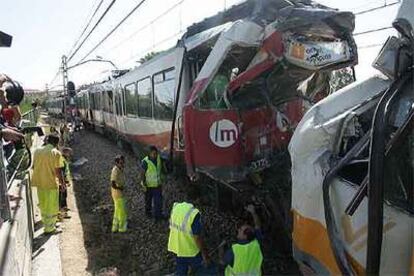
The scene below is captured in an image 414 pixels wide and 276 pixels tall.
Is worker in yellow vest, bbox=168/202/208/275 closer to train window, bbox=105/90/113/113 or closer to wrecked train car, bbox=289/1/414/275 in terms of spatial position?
wrecked train car, bbox=289/1/414/275

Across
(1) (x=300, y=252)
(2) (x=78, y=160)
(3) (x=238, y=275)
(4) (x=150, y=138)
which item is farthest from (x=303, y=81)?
(2) (x=78, y=160)

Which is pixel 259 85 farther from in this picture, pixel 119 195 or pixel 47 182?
pixel 47 182

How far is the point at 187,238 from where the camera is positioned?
5.66 metres

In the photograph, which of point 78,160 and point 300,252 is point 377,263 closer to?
point 300,252

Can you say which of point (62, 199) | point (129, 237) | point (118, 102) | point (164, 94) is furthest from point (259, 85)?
point (118, 102)

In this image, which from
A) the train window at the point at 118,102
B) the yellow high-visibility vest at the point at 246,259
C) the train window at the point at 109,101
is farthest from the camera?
the train window at the point at 109,101

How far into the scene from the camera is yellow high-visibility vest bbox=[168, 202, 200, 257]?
18.3ft

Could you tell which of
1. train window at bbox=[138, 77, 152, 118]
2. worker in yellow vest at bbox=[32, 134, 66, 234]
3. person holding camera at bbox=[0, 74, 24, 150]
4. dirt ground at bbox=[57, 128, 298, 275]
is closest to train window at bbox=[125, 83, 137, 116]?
train window at bbox=[138, 77, 152, 118]

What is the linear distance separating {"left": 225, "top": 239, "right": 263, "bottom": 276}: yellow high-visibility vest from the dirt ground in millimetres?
1475

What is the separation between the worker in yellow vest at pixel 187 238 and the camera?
5.58 m

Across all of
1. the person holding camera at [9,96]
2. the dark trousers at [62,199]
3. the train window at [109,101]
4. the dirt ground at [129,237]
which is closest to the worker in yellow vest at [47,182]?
the dirt ground at [129,237]

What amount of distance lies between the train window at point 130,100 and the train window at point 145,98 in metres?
0.86

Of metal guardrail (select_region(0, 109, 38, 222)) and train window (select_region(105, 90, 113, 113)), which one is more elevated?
train window (select_region(105, 90, 113, 113))

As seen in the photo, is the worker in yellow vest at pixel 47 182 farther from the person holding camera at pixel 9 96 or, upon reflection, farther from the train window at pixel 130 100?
the train window at pixel 130 100
